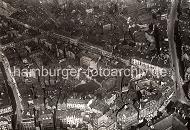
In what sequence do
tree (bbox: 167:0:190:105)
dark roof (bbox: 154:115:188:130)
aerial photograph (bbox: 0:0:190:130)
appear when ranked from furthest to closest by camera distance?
1. tree (bbox: 167:0:190:105)
2. aerial photograph (bbox: 0:0:190:130)
3. dark roof (bbox: 154:115:188:130)

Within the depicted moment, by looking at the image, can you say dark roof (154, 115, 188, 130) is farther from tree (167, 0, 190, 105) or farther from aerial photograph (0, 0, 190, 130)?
tree (167, 0, 190, 105)

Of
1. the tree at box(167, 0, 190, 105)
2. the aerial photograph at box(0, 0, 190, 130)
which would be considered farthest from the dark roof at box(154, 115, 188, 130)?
the tree at box(167, 0, 190, 105)

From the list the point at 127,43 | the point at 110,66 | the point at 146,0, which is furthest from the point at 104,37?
the point at 146,0

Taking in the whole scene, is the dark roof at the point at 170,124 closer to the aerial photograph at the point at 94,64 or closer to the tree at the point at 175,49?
the aerial photograph at the point at 94,64

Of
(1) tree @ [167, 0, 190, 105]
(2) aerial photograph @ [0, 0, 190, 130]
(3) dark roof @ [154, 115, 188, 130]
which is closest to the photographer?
(3) dark roof @ [154, 115, 188, 130]

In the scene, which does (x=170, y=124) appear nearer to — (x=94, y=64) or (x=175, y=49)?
(x=94, y=64)

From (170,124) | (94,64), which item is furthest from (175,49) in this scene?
(170,124)

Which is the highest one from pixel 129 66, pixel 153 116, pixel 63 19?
pixel 63 19

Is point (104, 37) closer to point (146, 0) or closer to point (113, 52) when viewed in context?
point (113, 52)
